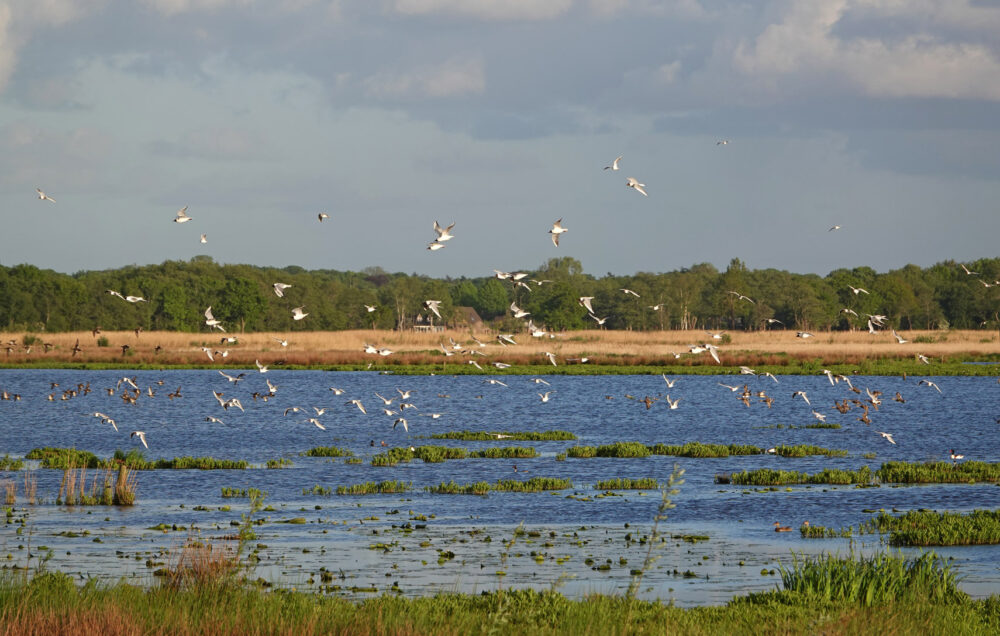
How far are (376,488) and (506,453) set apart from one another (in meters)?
9.19

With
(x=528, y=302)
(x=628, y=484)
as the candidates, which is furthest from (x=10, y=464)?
(x=528, y=302)

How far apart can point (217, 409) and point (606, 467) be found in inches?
1286

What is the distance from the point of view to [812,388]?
80875mm

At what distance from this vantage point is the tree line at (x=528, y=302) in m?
144

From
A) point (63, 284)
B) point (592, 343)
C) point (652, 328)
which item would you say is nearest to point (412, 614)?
point (592, 343)

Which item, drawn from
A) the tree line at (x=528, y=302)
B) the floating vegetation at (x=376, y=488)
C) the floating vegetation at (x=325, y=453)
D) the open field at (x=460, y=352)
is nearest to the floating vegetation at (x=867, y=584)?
the floating vegetation at (x=376, y=488)

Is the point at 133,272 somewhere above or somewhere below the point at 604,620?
above

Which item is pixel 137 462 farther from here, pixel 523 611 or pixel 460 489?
pixel 523 611

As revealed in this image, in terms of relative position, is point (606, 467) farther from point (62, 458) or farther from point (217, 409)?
point (217, 409)

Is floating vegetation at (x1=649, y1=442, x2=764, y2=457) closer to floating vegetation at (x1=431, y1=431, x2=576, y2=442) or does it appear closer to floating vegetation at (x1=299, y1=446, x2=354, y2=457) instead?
floating vegetation at (x1=431, y1=431, x2=576, y2=442)

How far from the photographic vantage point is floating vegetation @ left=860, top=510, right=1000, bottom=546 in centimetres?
2316

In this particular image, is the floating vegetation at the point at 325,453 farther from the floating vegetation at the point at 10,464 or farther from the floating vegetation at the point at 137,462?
the floating vegetation at the point at 10,464

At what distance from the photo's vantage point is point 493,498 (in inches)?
1190

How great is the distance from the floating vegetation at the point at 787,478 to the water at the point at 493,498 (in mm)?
1058
